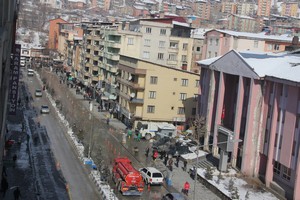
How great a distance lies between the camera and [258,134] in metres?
38.1

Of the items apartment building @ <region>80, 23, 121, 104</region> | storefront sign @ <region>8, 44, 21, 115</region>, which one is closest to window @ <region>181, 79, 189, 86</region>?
apartment building @ <region>80, 23, 121, 104</region>

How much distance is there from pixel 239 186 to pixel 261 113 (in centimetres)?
639

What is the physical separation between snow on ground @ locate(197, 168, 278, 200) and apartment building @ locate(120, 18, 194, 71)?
35.0m

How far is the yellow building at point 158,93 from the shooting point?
55781mm

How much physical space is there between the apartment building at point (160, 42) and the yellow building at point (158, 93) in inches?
483

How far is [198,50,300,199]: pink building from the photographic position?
3353 cm

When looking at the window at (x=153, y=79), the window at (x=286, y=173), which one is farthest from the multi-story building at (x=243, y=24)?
the window at (x=286, y=173)

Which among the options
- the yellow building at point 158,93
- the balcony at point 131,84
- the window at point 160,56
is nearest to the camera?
the balcony at point 131,84

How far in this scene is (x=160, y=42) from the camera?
71938 mm

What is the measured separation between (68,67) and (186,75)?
6054 centimetres

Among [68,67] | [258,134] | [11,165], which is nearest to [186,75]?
[258,134]

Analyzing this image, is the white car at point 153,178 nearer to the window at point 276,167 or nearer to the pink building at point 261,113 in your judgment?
the pink building at point 261,113

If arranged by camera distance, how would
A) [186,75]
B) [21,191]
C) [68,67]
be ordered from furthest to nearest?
[68,67] < [186,75] < [21,191]

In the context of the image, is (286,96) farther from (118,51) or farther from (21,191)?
(118,51)
